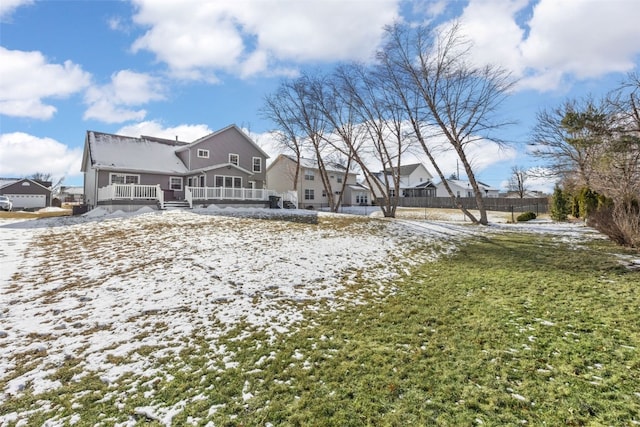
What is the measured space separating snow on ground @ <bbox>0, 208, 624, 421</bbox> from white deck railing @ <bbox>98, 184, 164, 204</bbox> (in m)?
5.13

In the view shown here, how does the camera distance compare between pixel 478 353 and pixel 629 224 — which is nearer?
pixel 478 353

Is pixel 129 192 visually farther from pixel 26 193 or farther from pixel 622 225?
pixel 26 193

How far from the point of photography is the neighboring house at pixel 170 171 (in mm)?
17594

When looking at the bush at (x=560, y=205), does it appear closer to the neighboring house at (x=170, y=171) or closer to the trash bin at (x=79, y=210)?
the neighboring house at (x=170, y=171)

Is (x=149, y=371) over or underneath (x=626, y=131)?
underneath

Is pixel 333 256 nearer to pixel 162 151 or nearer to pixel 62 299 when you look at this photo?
pixel 62 299

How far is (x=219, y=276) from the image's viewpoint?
6266 millimetres

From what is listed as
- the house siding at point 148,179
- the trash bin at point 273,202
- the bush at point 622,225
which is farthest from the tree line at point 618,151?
the house siding at point 148,179

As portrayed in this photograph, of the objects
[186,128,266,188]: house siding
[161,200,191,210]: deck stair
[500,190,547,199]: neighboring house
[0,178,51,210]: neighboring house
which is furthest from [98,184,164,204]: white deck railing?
[500,190,547,199]: neighboring house

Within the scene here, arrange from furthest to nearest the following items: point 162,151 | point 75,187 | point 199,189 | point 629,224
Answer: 1. point 75,187
2. point 162,151
3. point 199,189
4. point 629,224

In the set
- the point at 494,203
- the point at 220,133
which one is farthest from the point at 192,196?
the point at 494,203

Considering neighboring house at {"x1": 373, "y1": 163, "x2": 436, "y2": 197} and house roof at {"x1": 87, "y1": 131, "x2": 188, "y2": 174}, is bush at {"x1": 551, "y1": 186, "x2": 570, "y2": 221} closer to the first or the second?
house roof at {"x1": 87, "y1": 131, "x2": 188, "y2": 174}

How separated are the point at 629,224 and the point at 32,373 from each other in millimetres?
13843

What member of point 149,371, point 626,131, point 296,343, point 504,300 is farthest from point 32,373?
point 626,131
